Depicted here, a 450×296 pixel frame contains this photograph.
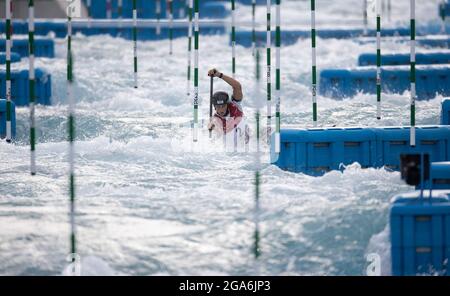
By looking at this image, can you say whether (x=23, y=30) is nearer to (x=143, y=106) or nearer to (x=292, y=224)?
(x=143, y=106)

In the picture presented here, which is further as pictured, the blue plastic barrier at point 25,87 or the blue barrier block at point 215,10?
the blue barrier block at point 215,10

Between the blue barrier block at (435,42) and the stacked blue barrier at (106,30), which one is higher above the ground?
the stacked blue barrier at (106,30)

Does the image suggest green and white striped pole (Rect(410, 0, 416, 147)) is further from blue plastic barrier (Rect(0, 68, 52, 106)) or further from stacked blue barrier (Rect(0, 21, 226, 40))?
stacked blue barrier (Rect(0, 21, 226, 40))

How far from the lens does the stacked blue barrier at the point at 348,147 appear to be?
7.14 metres

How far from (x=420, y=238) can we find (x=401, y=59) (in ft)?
26.1

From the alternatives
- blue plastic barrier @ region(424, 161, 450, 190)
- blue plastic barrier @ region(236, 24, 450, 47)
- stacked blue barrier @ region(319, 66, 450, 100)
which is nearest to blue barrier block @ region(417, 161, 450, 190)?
blue plastic barrier @ region(424, 161, 450, 190)

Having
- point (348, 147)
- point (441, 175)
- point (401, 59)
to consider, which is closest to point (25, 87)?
point (348, 147)

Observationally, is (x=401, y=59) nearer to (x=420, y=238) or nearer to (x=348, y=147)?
(x=348, y=147)

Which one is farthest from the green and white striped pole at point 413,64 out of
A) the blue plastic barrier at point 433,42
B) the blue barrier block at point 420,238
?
the blue plastic barrier at point 433,42

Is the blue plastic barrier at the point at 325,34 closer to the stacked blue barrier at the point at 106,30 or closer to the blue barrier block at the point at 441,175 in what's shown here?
the stacked blue barrier at the point at 106,30

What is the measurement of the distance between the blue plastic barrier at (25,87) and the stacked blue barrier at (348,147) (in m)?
4.09

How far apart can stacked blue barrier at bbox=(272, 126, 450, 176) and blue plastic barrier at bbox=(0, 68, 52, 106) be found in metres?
4.09

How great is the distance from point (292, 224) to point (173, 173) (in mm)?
1775

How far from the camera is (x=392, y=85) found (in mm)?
11367
